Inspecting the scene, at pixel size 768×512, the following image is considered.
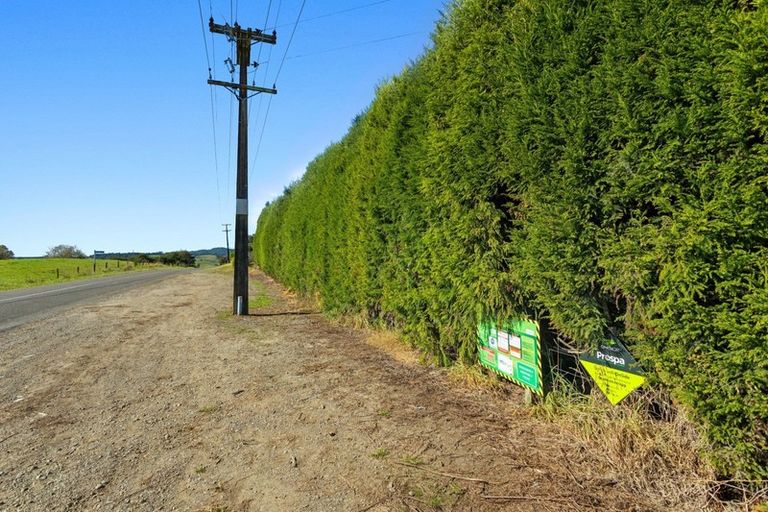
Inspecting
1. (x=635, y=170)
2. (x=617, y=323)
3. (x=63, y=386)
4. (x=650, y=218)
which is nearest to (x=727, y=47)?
(x=635, y=170)

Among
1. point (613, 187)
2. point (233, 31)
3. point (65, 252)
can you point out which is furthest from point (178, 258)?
point (613, 187)

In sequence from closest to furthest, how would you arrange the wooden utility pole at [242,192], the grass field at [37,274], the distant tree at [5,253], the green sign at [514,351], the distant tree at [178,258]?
the green sign at [514,351], the wooden utility pole at [242,192], the grass field at [37,274], the distant tree at [5,253], the distant tree at [178,258]

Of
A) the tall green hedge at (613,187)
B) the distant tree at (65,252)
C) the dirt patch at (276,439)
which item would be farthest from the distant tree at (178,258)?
the tall green hedge at (613,187)

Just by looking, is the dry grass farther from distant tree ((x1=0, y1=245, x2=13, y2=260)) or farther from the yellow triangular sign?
distant tree ((x1=0, y1=245, x2=13, y2=260))

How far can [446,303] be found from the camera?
4.80 m

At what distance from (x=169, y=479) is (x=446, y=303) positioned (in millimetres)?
3058

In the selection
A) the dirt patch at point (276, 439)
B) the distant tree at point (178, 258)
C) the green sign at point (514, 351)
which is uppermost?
the distant tree at point (178, 258)

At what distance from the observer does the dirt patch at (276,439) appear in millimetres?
2566

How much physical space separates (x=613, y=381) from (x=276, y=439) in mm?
2555

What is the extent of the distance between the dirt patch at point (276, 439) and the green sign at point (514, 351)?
0.27 meters

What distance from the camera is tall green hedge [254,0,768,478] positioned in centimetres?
212

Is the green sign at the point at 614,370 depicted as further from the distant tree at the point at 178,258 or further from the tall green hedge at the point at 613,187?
the distant tree at the point at 178,258

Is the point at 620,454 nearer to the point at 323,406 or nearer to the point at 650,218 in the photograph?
the point at 650,218

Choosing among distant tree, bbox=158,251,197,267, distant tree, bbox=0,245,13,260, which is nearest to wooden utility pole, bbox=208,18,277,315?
distant tree, bbox=0,245,13,260
